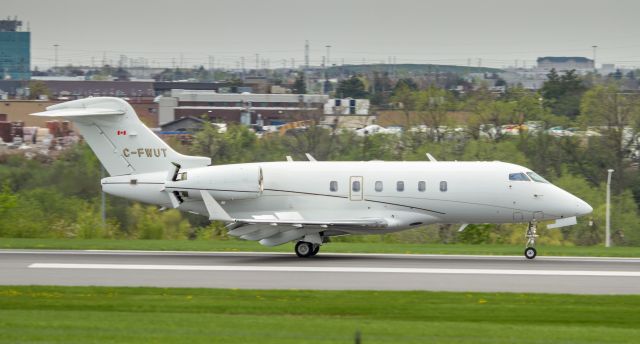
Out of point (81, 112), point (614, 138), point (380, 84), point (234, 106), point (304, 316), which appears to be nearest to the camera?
point (304, 316)

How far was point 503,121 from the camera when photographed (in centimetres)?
7419

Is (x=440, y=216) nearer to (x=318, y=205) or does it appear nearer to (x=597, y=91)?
(x=318, y=205)

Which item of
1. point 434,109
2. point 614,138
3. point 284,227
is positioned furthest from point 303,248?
point 434,109

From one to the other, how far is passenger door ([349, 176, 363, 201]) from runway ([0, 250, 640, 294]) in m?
1.75

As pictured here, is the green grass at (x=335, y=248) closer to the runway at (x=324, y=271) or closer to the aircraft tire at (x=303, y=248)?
the runway at (x=324, y=271)

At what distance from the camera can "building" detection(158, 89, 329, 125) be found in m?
115

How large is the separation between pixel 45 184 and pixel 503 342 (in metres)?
40.6

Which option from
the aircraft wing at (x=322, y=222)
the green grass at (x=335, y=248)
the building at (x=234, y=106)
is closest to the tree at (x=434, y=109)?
the building at (x=234, y=106)

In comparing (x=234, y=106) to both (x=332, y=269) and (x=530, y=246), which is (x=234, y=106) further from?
(x=332, y=269)

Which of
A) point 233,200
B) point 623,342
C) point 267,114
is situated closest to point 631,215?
point 233,200

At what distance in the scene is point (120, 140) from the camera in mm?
33344

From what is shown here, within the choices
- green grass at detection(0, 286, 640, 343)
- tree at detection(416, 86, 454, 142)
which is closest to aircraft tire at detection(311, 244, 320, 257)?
green grass at detection(0, 286, 640, 343)

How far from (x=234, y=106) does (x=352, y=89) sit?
66.6ft

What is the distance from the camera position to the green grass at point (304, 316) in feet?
58.3
